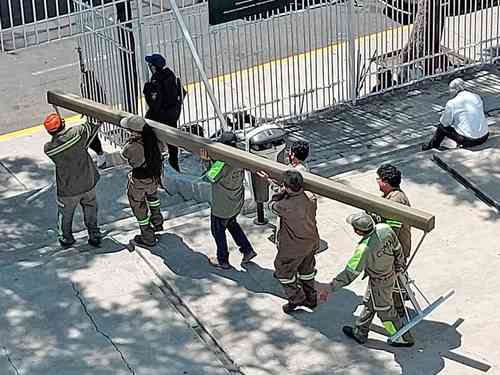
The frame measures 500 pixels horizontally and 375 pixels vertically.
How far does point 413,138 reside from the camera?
1354 centimetres

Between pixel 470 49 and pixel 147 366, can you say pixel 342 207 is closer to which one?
A: pixel 147 366

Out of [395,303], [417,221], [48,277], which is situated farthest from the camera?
[48,277]

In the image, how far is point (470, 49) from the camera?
15516 millimetres

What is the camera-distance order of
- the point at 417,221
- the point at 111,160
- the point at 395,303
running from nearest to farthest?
the point at 417,221 → the point at 395,303 → the point at 111,160

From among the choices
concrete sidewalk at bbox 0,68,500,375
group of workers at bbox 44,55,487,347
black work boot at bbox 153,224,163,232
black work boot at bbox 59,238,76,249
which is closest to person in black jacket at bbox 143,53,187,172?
group of workers at bbox 44,55,487,347

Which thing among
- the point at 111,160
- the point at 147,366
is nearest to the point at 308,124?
the point at 111,160

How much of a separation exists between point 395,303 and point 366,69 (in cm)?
550

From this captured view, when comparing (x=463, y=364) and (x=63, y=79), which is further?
(x=63, y=79)

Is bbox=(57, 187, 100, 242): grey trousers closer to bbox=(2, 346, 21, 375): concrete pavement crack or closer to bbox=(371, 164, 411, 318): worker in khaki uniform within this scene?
bbox=(2, 346, 21, 375): concrete pavement crack

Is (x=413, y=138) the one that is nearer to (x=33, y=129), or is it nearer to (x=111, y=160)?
(x=111, y=160)

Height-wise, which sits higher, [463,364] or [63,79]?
[63,79]

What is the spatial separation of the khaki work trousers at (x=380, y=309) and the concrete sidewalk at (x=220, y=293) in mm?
143

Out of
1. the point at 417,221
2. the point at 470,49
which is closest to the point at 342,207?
the point at 417,221

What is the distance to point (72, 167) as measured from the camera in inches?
433
